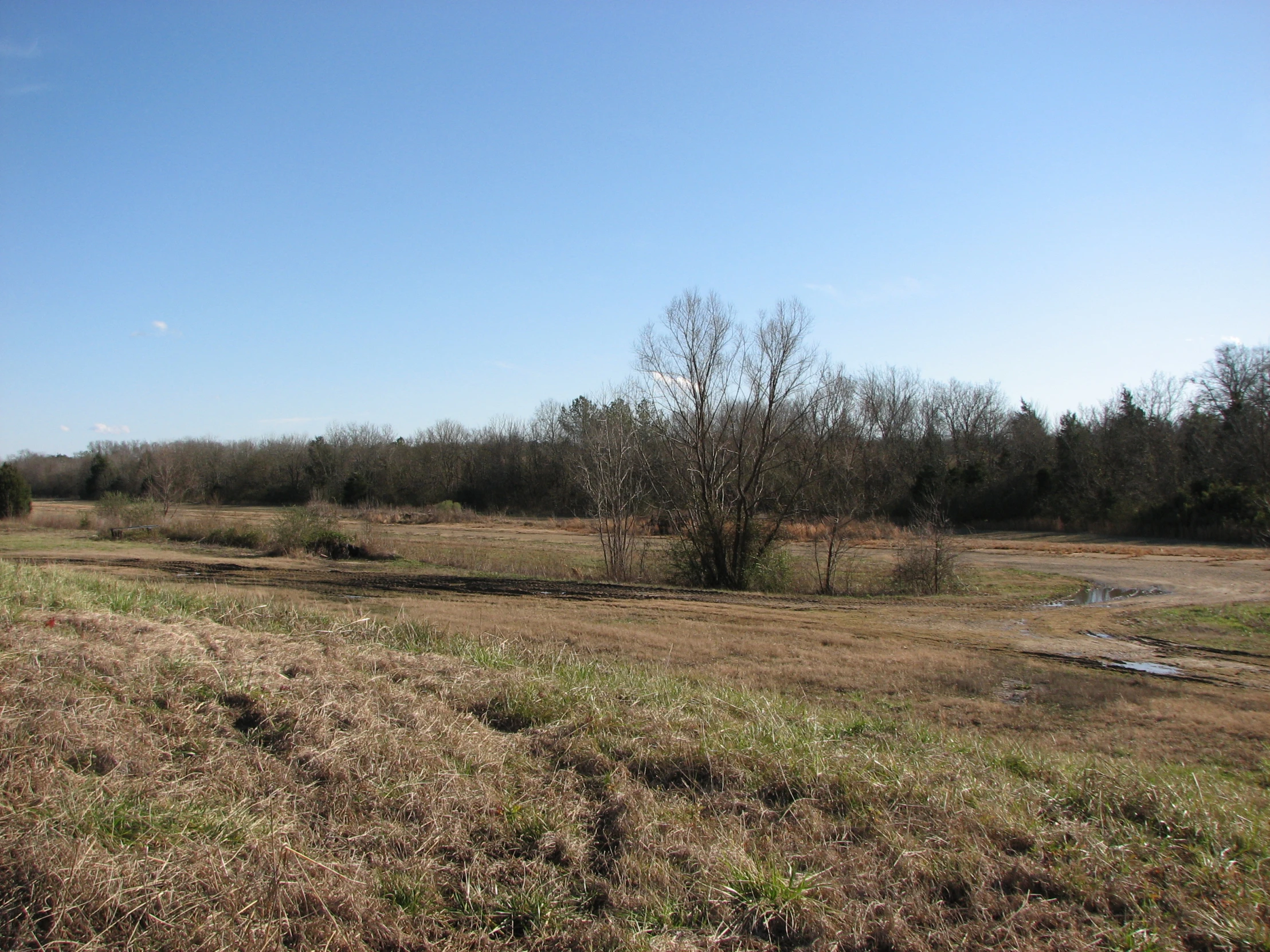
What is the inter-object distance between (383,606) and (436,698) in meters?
11.4

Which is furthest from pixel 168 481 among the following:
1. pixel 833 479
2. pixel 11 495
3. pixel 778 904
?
pixel 778 904

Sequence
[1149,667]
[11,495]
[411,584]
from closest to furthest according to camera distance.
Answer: [1149,667] < [411,584] < [11,495]

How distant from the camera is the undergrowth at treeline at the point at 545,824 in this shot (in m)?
3.30

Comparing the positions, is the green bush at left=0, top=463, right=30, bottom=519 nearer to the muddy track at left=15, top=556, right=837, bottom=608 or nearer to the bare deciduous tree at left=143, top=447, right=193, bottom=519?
the bare deciduous tree at left=143, top=447, right=193, bottom=519

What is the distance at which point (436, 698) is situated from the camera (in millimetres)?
5930

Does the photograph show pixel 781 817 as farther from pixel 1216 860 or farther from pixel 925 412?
pixel 925 412

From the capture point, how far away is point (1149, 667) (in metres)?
12.3

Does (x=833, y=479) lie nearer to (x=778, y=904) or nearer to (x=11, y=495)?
(x=778, y=904)

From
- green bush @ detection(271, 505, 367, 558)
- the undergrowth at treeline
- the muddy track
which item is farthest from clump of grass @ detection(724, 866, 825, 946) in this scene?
green bush @ detection(271, 505, 367, 558)

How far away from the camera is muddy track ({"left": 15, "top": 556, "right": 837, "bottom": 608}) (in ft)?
67.9

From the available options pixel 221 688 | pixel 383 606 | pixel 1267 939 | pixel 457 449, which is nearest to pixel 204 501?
pixel 457 449

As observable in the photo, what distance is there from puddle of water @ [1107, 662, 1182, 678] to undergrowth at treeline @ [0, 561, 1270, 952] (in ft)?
20.7

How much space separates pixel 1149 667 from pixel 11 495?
51.4 meters

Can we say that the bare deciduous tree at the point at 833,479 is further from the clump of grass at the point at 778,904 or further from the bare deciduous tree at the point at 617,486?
the clump of grass at the point at 778,904
